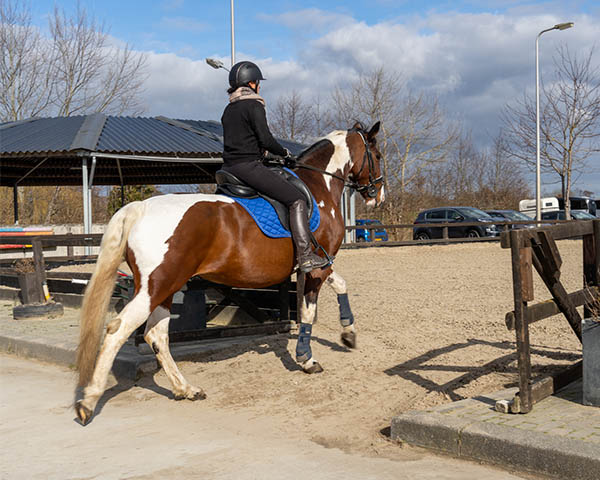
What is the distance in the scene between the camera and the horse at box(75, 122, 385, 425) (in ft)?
16.5

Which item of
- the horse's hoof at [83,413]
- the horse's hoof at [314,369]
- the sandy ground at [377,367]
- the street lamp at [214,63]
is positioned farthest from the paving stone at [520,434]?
the street lamp at [214,63]

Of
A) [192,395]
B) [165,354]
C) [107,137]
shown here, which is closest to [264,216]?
[165,354]

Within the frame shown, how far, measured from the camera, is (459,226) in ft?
95.8

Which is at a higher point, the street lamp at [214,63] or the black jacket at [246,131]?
the street lamp at [214,63]

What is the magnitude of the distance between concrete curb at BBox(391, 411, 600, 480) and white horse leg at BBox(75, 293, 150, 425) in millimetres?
2170

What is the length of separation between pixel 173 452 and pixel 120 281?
14.6 ft

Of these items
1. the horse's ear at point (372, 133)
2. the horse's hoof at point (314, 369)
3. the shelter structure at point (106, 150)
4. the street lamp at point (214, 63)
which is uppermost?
the street lamp at point (214, 63)

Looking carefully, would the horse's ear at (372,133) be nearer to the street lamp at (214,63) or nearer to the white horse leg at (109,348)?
the white horse leg at (109,348)

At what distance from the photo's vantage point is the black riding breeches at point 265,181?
5848mm

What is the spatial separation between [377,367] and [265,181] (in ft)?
7.10

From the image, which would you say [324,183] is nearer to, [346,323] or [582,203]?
[346,323]

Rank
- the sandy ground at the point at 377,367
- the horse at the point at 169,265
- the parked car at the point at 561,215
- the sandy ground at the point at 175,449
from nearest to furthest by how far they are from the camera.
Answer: the sandy ground at the point at 175,449 < the sandy ground at the point at 377,367 < the horse at the point at 169,265 < the parked car at the point at 561,215

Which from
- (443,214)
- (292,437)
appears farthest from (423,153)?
(292,437)

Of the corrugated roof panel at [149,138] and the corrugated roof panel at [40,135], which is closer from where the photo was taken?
the corrugated roof panel at [40,135]
